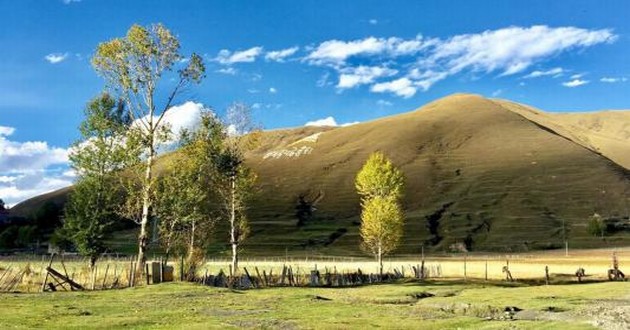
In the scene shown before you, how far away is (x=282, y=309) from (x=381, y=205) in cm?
5966

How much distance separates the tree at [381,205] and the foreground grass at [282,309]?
134ft

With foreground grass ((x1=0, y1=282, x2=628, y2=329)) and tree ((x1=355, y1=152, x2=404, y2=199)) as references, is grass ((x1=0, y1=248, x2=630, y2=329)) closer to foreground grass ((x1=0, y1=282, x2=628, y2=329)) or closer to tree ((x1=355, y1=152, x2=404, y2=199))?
foreground grass ((x1=0, y1=282, x2=628, y2=329))

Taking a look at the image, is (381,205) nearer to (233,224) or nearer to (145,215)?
(233,224)

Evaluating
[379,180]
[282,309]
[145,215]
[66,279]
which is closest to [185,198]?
[145,215]

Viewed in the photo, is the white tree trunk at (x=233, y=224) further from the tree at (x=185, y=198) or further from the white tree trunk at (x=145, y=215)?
the white tree trunk at (x=145, y=215)

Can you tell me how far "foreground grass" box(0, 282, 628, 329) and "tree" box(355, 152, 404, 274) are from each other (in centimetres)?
4086

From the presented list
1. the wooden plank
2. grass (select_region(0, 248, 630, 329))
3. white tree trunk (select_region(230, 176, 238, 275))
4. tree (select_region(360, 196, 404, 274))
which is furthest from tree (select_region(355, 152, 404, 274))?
the wooden plank

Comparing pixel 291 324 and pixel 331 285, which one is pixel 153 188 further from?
pixel 291 324

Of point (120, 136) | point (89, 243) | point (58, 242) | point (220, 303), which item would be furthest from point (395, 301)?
point (58, 242)

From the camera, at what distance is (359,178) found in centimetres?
10312

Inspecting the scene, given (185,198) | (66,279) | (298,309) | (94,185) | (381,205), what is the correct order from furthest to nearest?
(381,205) < (94,185) < (185,198) < (66,279) < (298,309)

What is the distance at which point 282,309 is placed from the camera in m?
38.9

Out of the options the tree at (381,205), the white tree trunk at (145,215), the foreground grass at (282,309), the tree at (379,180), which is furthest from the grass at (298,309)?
the tree at (379,180)

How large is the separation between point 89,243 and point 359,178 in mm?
46206
